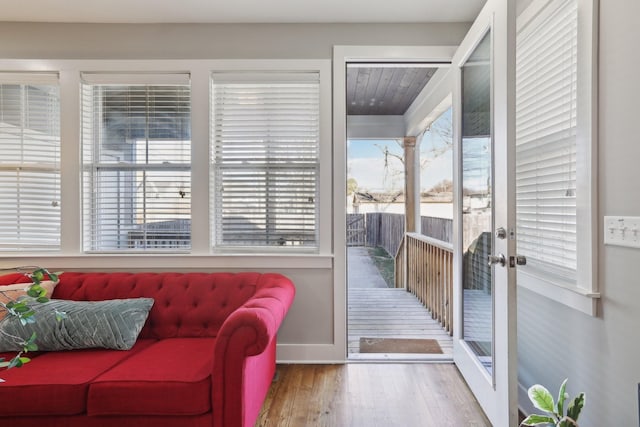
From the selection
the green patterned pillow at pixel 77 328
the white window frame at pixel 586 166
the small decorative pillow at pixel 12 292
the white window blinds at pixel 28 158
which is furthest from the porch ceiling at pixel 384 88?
the small decorative pillow at pixel 12 292

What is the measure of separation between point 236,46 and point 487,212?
212 centimetres

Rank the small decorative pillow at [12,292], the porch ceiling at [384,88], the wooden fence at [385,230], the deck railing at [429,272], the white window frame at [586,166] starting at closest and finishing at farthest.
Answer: the white window frame at [586,166]
the small decorative pillow at [12,292]
the deck railing at [429,272]
the porch ceiling at [384,88]
the wooden fence at [385,230]

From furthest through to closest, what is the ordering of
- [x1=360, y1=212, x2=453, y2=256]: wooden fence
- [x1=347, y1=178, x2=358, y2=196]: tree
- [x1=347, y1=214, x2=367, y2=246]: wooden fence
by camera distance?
1. [x1=347, y1=214, x2=367, y2=246]: wooden fence
2. [x1=347, y1=178, x2=358, y2=196]: tree
3. [x1=360, y1=212, x2=453, y2=256]: wooden fence

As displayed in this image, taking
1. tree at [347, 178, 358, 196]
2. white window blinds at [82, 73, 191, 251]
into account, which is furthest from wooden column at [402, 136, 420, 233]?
white window blinds at [82, 73, 191, 251]

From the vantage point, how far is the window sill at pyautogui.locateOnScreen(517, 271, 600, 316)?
1.43m

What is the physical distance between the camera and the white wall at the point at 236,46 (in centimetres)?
262

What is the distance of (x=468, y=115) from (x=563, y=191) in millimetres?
808

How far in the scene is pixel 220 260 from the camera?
261 centimetres

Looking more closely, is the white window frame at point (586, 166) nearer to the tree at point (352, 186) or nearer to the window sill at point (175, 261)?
the window sill at point (175, 261)

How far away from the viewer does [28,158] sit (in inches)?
104

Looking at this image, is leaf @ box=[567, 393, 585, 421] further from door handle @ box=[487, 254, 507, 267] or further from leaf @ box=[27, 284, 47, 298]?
leaf @ box=[27, 284, 47, 298]

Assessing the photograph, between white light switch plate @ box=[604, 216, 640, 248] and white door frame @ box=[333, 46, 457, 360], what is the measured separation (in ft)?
5.16

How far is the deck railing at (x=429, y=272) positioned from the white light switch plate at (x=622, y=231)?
2102 mm

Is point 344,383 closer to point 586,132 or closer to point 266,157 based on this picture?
point 266,157
